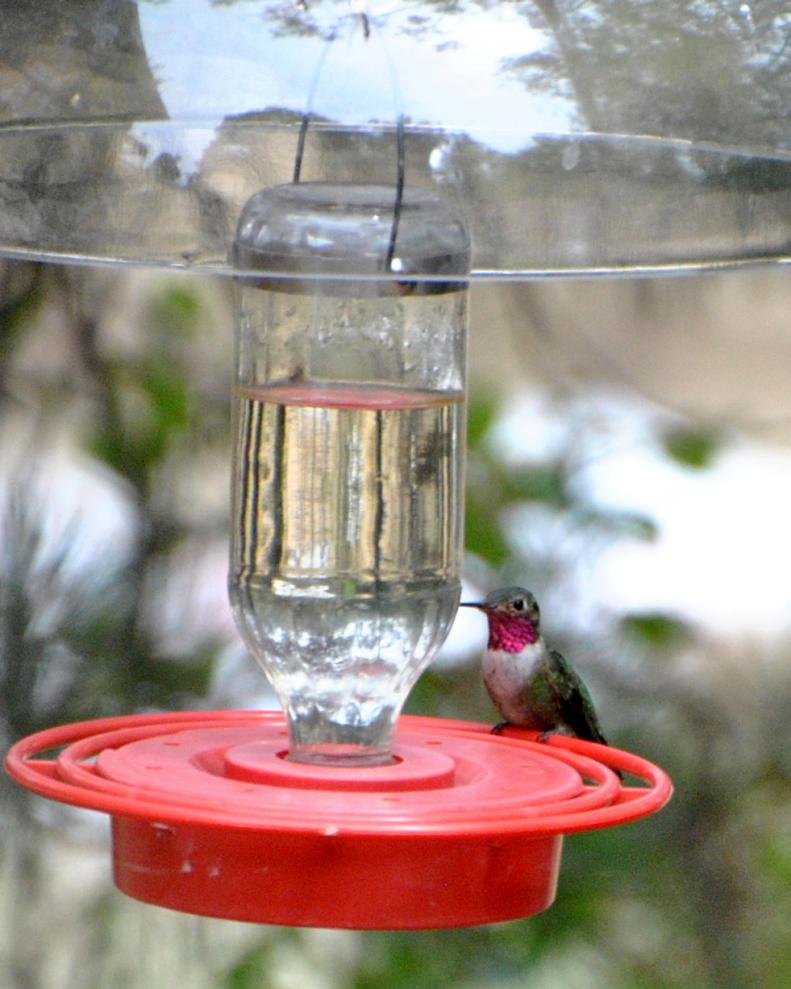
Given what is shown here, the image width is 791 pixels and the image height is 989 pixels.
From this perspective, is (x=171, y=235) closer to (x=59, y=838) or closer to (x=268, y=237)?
(x=268, y=237)

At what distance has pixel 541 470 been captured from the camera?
3.39 meters

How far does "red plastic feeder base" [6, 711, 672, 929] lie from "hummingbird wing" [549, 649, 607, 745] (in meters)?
1.32

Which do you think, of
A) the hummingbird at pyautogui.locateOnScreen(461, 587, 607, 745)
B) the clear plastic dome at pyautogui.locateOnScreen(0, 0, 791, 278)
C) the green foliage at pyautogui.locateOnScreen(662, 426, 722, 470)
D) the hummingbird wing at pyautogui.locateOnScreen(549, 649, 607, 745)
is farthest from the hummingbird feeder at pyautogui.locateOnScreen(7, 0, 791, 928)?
the green foliage at pyautogui.locateOnScreen(662, 426, 722, 470)

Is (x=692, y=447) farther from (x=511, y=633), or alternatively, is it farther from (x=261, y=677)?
(x=261, y=677)

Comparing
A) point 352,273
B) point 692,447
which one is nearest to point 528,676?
point 692,447

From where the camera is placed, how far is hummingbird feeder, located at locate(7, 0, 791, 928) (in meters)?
1.74

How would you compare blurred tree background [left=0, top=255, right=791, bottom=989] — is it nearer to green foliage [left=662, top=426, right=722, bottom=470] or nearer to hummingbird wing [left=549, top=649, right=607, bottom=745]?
green foliage [left=662, top=426, right=722, bottom=470]

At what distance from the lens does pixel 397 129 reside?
5.99 ft

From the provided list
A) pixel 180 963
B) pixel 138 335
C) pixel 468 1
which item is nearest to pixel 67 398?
pixel 138 335

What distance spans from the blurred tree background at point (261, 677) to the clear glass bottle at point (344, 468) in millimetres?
1182

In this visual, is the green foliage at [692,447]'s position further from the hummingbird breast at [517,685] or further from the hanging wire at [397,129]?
the hanging wire at [397,129]

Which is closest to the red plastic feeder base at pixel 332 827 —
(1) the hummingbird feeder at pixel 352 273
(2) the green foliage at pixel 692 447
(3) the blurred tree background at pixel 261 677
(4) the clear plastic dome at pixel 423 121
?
(1) the hummingbird feeder at pixel 352 273

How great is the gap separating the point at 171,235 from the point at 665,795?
918 mm

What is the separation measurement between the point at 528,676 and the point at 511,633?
10cm
